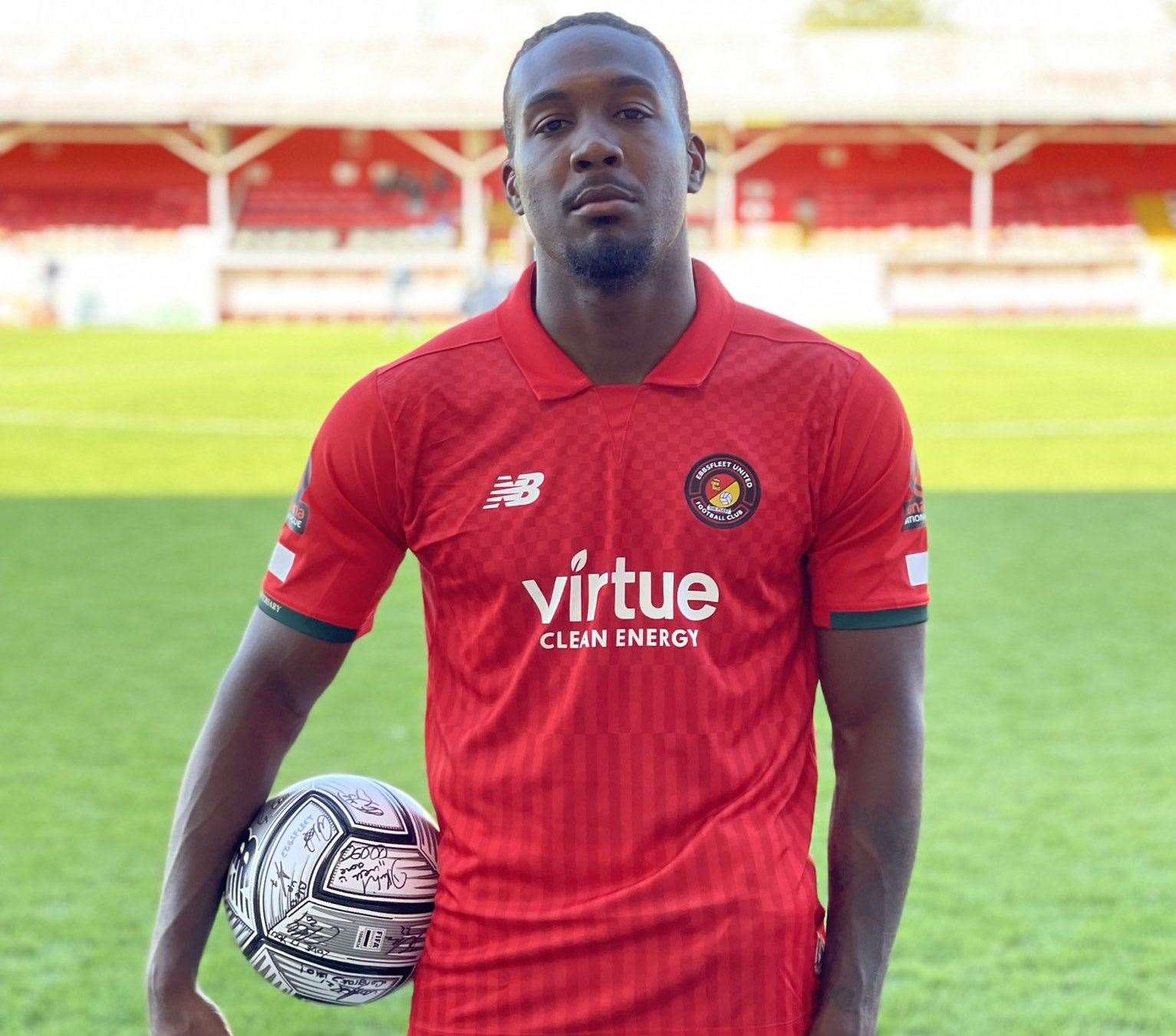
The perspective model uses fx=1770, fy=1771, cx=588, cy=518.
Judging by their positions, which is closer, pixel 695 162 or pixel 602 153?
pixel 602 153

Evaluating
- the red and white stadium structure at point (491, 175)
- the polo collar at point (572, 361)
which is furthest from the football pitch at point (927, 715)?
the red and white stadium structure at point (491, 175)

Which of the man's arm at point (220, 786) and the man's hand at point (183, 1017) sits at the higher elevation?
the man's arm at point (220, 786)

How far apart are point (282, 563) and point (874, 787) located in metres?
0.80

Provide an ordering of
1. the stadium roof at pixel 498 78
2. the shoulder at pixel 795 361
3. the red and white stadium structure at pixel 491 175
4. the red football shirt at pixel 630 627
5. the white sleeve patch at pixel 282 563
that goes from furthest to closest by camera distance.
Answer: the stadium roof at pixel 498 78, the red and white stadium structure at pixel 491 175, the white sleeve patch at pixel 282 563, the shoulder at pixel 795 361, the red football shirt at pixel 630 627

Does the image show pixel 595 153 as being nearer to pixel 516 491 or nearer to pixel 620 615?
pixel 516 491

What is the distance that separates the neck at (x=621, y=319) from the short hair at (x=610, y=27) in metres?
0.18

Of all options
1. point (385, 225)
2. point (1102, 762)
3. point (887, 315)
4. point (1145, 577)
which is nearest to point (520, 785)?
point (1102, 762)

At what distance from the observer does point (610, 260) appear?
2.16m

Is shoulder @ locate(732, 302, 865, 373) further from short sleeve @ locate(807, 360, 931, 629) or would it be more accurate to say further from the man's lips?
the man's lips

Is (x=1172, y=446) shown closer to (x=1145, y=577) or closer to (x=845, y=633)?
(x=1145, y=577)

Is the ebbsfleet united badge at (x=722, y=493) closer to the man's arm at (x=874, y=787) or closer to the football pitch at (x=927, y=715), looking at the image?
the man's arm at (x=874, y=787)

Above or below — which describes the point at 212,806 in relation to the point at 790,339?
below

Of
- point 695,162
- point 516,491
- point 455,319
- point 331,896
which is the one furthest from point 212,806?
point 455,319

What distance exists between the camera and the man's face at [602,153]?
214cm
